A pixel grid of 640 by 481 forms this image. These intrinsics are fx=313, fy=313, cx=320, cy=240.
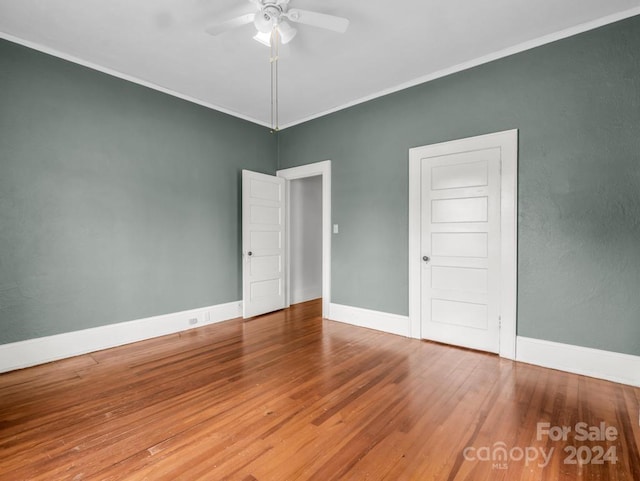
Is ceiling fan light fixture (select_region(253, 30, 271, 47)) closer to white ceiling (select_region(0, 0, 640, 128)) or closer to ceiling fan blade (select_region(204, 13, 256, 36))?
white ceiling (select_region(0, 0, 640, 128))

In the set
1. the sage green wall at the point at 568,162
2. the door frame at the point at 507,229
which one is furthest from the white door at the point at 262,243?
the door frame at the point at 507,229

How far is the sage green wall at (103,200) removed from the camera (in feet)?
9.52

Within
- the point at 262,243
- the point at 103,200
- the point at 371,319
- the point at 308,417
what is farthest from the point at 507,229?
the point at 103,200

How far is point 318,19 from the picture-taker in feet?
7.50

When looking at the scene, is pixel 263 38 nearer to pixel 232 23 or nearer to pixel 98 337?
pixel 232 23

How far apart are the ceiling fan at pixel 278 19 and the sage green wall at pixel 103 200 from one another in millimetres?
1865

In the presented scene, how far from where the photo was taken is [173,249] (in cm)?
396

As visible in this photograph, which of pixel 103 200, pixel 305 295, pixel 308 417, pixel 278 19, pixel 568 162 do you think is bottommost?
pixel 308 417

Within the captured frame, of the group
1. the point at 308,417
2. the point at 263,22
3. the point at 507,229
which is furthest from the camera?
the point at 507,229

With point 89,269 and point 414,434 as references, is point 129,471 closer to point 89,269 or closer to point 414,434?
point 414,434

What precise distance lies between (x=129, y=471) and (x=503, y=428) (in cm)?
220

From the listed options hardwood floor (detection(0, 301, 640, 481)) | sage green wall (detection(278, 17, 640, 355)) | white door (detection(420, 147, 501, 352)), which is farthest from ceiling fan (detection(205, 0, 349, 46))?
hardwood floor (detection(0, 301, 640, 481))

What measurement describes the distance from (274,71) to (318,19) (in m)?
1.31

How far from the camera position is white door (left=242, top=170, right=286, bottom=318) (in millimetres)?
4535
